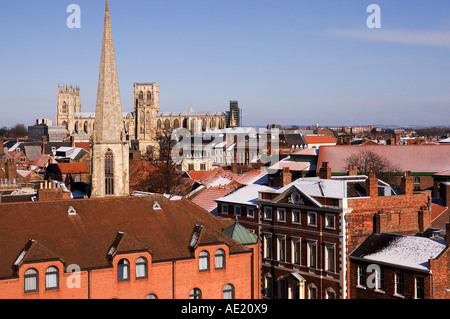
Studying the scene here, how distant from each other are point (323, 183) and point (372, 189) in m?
3.59

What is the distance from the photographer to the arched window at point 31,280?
3027cm

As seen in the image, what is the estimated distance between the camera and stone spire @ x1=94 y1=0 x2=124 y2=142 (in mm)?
60781

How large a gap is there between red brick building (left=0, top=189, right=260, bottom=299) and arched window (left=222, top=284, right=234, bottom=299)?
0.19 ft

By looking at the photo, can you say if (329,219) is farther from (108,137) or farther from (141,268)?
(108,137)

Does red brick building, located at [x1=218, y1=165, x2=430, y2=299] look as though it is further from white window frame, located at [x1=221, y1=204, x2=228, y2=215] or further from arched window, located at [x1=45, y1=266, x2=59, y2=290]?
arched window, located at [x1=45, y1=266, x2=59, y2=290]

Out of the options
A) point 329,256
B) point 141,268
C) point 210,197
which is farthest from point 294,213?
point 210,197

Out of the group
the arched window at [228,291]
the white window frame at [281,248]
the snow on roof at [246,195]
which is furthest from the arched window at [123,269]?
the snow on roof at [246,195]

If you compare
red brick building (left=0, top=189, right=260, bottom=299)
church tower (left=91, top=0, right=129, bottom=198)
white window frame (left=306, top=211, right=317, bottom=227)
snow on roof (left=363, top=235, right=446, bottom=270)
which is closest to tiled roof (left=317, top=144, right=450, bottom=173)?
church tower (left=91, top=0, right=129, bottom=198)

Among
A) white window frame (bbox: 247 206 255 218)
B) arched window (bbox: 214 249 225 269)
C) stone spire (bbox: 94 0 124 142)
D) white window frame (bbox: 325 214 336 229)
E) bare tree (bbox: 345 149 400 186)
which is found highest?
stone spire (bbox: 94 0 124 142)

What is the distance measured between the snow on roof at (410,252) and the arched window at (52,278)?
18.9m

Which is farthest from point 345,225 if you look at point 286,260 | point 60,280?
point 60,280

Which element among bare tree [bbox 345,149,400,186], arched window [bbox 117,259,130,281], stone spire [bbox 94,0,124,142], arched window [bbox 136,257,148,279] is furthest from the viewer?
bare tree [bbox 345,149,400,186]

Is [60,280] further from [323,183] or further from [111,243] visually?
[323,183]

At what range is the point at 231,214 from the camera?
51.8 m
